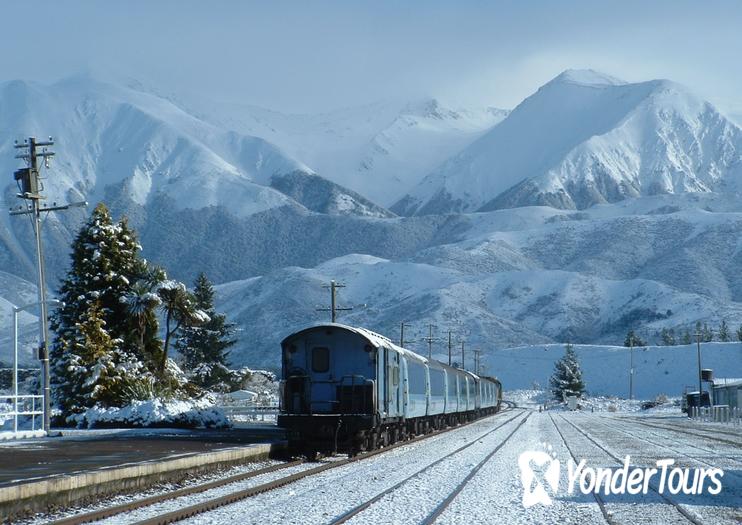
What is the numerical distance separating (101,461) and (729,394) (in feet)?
230

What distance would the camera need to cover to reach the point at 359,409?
1190 inches

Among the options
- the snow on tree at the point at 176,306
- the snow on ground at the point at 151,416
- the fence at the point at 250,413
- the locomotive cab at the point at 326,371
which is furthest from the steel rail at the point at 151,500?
the fence at the point at 250,413

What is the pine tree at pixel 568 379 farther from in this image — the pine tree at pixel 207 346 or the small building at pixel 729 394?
the pine tree at pixel 207 346

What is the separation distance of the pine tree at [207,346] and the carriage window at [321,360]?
5436 cm

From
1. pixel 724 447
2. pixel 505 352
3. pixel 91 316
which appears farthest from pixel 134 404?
pixel 505 352

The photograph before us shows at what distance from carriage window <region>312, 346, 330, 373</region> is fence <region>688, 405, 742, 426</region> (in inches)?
1564

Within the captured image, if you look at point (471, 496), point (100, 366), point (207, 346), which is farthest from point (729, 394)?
point (471, 496)

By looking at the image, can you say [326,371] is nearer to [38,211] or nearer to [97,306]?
[38,211]

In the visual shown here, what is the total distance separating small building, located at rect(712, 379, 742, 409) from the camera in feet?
251

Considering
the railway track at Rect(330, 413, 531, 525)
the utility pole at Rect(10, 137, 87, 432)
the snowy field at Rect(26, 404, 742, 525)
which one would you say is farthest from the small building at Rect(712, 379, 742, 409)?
the railway track at Rect(330, 413, 531, 525)

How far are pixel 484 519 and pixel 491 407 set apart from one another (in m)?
68.7

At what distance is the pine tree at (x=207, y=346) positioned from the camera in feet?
280

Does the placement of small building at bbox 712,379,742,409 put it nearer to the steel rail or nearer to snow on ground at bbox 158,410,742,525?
snow on ground at bbox 158,410,742,525

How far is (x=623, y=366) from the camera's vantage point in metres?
177
